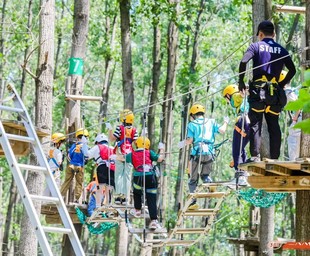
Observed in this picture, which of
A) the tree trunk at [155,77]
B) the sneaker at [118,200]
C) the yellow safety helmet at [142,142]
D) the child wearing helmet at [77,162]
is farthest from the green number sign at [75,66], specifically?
the tree trunk at [155,77]

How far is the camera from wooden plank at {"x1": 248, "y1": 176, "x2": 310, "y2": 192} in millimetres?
9367

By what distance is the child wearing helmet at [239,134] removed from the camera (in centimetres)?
1130

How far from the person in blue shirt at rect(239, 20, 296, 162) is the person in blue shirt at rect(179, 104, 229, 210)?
157cm

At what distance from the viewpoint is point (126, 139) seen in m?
13.5

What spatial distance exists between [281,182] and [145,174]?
3764mm

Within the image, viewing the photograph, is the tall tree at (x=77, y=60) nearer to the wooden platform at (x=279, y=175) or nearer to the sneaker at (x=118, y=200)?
the sneaker at (x=118, y=200)

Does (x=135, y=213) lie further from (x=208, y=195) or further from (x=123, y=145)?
(x=208, y=195)

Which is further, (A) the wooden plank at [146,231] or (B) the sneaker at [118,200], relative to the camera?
(B) the sneaker at [118,200]

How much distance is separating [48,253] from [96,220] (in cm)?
786

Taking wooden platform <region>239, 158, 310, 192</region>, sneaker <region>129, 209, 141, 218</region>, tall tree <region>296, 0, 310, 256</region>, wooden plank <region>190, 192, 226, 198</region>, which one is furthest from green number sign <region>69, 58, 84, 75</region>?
tall tree <region>296, 0, 310, 256</region>

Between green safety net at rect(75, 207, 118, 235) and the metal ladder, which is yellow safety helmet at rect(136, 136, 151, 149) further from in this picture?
the metal ladder

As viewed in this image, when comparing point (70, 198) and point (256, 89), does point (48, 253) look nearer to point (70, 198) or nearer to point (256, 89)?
point (256, 89)

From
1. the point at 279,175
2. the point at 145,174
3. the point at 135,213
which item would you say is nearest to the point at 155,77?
the point at 135,213

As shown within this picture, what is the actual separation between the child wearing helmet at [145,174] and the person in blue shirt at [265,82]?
2465 mm
